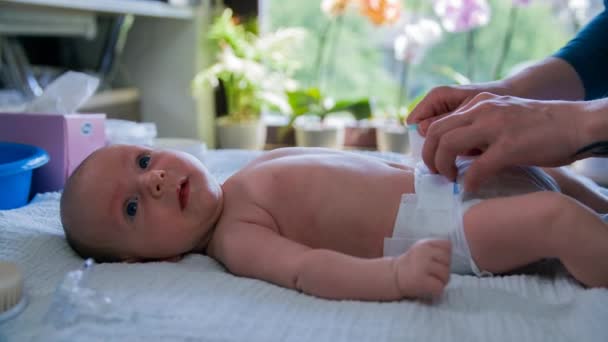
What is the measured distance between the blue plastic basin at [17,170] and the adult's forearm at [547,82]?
91 cm

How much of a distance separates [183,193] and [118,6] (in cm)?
114

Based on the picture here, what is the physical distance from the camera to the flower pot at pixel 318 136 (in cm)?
235

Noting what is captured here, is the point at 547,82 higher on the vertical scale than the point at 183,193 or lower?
higher

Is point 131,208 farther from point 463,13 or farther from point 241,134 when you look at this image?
point 463,13

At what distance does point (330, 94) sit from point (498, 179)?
199 cm

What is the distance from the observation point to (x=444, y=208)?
0.84 metres

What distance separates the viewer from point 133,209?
89cm

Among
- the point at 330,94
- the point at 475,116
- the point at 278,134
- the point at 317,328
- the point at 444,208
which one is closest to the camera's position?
the point at 317,328

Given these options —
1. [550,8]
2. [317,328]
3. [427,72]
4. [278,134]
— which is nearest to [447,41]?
[427,72]

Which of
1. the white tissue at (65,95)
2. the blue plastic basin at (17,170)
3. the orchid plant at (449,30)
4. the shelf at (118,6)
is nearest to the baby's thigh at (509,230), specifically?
the blue plastic basin at (17,170)

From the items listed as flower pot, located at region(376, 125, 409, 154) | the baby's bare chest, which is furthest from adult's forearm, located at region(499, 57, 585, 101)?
flower pot, located at region(376, 125, 409, 154)

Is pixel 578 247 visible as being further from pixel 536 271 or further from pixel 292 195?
pixel 292 195

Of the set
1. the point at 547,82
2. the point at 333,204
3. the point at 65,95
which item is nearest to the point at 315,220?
the point at 333,204

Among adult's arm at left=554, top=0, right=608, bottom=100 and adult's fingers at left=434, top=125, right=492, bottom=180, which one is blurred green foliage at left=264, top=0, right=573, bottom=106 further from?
adult's fingers at left=434, top=125, right=492, bottom=180
